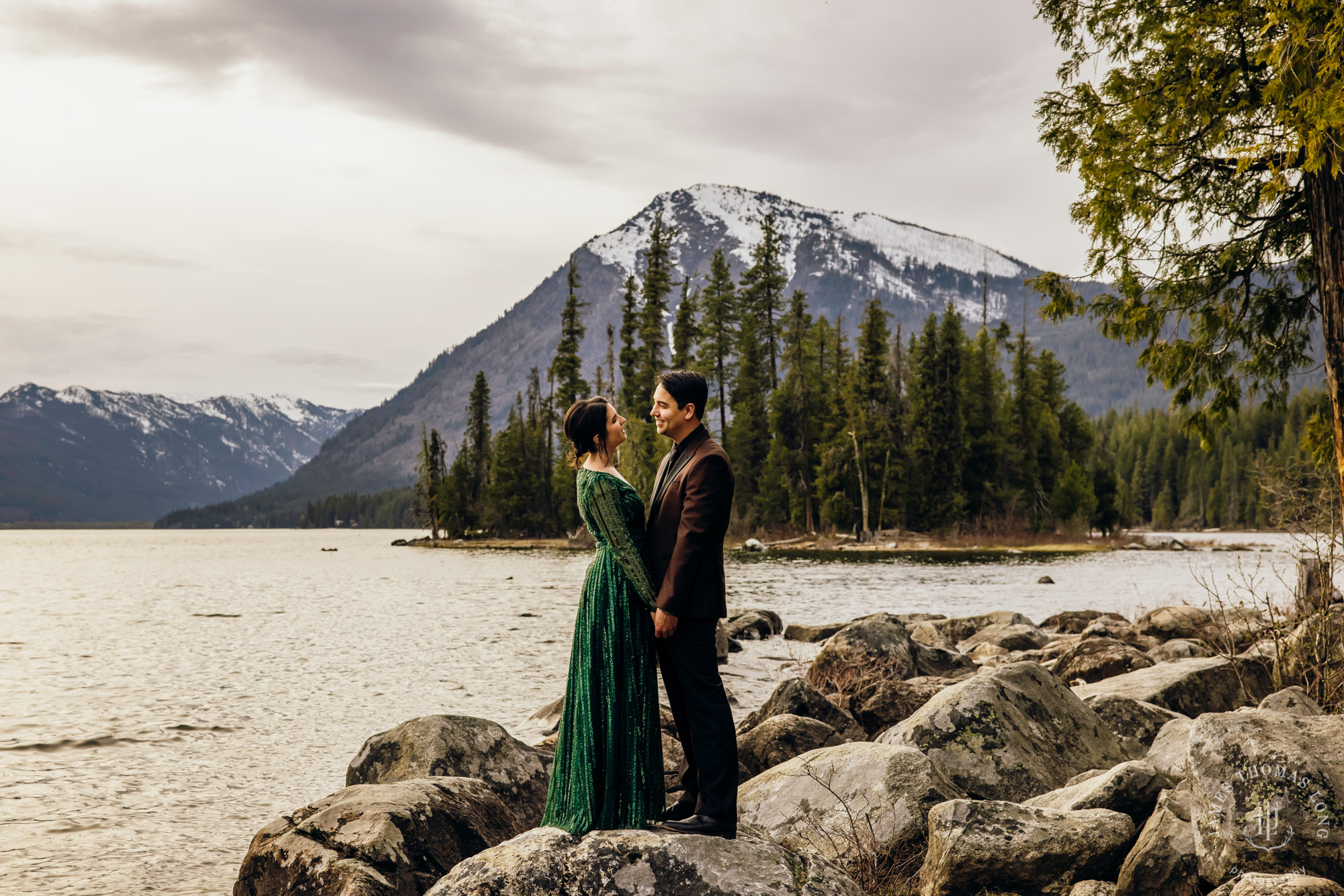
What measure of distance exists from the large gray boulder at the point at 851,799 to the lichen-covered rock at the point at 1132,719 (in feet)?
9.97

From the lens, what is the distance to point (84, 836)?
9.17m

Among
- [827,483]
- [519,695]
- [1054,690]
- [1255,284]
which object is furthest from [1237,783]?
[827,483]

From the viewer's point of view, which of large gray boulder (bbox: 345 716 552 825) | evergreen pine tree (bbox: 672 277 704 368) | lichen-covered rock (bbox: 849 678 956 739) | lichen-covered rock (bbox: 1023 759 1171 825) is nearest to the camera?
lichen-covered rock (bbox: 1023 759 1171 825)

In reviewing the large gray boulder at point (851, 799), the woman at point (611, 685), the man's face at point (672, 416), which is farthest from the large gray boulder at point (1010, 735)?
the man's face at point (672, 416)

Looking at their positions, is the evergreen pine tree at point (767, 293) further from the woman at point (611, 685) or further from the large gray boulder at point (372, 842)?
the woman at point (611, 685)

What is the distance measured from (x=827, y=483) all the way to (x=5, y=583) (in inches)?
1864

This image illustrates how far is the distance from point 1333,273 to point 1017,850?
6375mm

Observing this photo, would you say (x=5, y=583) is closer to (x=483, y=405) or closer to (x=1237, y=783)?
(x=483, y=405)

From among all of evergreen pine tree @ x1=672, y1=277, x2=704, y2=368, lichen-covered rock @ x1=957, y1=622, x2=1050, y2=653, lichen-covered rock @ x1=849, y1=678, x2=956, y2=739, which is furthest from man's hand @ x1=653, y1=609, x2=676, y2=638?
evergreen pine tree @ x1=672, y1=277, x2=704, y2=368

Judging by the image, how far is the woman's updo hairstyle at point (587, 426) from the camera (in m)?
4.80

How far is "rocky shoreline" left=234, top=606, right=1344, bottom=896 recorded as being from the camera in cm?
436

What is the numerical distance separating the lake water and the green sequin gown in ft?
16.7

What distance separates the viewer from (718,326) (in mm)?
66500

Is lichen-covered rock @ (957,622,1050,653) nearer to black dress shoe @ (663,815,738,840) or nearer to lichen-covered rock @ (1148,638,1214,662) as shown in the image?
lichen-covered rock @ (1148,638,1214,662)
